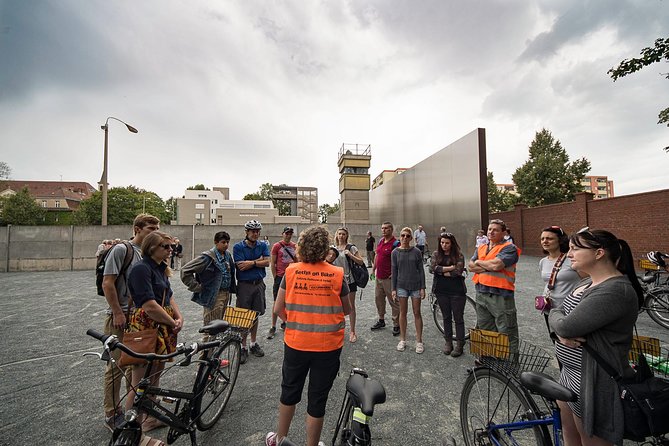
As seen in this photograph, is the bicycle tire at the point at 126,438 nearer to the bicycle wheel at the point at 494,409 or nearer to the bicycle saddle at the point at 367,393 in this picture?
the bicycle saddle at the point at 367,393

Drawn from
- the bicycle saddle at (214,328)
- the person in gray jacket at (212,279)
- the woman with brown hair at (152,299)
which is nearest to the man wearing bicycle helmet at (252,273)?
the person in gray jacket at (212,279)

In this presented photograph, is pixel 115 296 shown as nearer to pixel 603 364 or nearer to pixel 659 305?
pixel 603 364

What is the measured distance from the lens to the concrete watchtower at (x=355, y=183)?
30562 mm

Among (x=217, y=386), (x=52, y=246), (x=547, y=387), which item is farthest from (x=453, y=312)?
(x=52, y=246)

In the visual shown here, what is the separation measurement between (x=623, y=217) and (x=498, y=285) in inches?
598

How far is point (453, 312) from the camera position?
4375 mm

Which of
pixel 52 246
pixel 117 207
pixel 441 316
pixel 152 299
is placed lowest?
pixel 441 316

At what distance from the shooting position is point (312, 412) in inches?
79.9

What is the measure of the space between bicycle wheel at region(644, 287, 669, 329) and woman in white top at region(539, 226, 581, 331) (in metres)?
3.88

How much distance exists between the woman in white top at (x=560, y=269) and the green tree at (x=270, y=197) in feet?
253

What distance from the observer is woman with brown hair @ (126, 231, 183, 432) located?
96.0 inches

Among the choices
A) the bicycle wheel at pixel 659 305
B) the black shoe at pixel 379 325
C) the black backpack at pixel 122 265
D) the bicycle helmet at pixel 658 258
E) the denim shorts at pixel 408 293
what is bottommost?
the black shoe at pixel 379 325

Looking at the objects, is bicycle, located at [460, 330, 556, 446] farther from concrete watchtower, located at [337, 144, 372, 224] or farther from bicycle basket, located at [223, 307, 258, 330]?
concrete watchtower, located at [337, 144, 372, 224]

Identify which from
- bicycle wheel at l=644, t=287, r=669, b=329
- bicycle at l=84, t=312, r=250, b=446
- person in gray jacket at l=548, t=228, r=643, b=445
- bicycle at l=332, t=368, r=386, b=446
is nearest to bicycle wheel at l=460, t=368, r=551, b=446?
person in gray jacket at l=548, t=228, r=643, b=445
